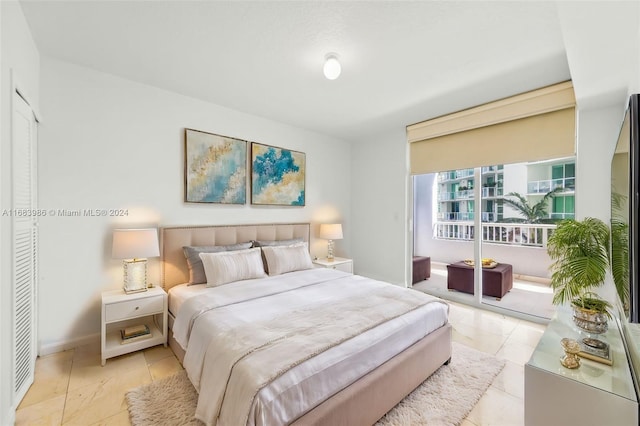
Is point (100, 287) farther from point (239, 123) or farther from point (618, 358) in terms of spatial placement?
point (618, 358)

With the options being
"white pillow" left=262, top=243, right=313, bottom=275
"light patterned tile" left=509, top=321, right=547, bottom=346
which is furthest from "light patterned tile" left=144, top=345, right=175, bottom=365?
"light patterned tile" left=509, top=321, right=547, bottom=346

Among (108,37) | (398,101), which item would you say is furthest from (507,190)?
(108,37)

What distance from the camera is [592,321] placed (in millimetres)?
1827

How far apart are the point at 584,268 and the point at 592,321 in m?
0.36

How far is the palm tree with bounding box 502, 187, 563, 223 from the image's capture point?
3.37 meters

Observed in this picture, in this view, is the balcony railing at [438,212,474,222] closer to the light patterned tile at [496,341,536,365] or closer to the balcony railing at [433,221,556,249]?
the balcony railing at [433,221,556,249]

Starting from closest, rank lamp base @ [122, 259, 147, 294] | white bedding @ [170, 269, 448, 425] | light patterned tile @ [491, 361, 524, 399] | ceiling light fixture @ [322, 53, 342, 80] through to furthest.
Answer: white bedding @ [170, 269, 448, 425], light patterned tile @ [491, 361, 524, 399], ceiling light fixture @ [322, 53, 342, 80], lamp base @ [122, 259, 147, 294]

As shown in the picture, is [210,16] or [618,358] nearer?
[618,358]

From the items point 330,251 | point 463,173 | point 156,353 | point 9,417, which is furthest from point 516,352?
point 9,417

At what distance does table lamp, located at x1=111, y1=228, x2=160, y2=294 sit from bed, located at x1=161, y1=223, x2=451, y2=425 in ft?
0.93

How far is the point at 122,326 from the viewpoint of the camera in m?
2.74

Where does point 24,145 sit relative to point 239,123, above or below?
below

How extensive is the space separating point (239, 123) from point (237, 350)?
2922 millimetres

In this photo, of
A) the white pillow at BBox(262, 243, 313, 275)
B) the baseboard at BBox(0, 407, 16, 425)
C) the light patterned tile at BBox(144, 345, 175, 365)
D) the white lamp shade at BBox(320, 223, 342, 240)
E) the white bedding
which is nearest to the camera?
the white bedding
